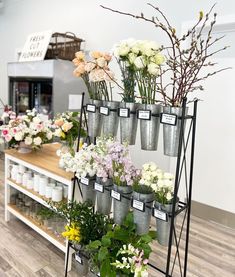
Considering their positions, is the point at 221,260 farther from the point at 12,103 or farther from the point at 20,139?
the point at 12,103

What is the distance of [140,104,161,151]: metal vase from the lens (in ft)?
4.62

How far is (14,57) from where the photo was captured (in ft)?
17.8

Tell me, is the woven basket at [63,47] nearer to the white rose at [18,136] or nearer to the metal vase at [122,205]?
the white rose at [18,136]

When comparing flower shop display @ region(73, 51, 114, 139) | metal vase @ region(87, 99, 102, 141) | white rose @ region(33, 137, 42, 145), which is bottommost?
white rose @ region(33, 137, 42, 145)

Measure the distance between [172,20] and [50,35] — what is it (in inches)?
67.4

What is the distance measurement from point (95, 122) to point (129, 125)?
28 centimetres

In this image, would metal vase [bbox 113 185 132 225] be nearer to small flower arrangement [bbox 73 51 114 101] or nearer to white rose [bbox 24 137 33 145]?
small flower arrangement [bbox 73 51 114 101]

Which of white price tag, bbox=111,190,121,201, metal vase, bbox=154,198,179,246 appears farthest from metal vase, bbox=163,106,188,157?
white price tag, bbox=111,190,121,201

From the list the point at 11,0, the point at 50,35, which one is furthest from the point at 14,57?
the point at 50,35

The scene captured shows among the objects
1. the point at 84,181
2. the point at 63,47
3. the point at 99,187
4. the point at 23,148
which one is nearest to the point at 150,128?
the point at 99,187

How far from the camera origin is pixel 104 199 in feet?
5.60

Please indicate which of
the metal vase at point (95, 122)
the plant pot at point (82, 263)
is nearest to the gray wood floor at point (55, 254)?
the plant pot at point (82, 263)

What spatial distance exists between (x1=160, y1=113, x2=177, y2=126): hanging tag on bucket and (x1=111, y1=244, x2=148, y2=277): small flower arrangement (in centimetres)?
69

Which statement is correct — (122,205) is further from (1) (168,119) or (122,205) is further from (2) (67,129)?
(2) (67,129)
